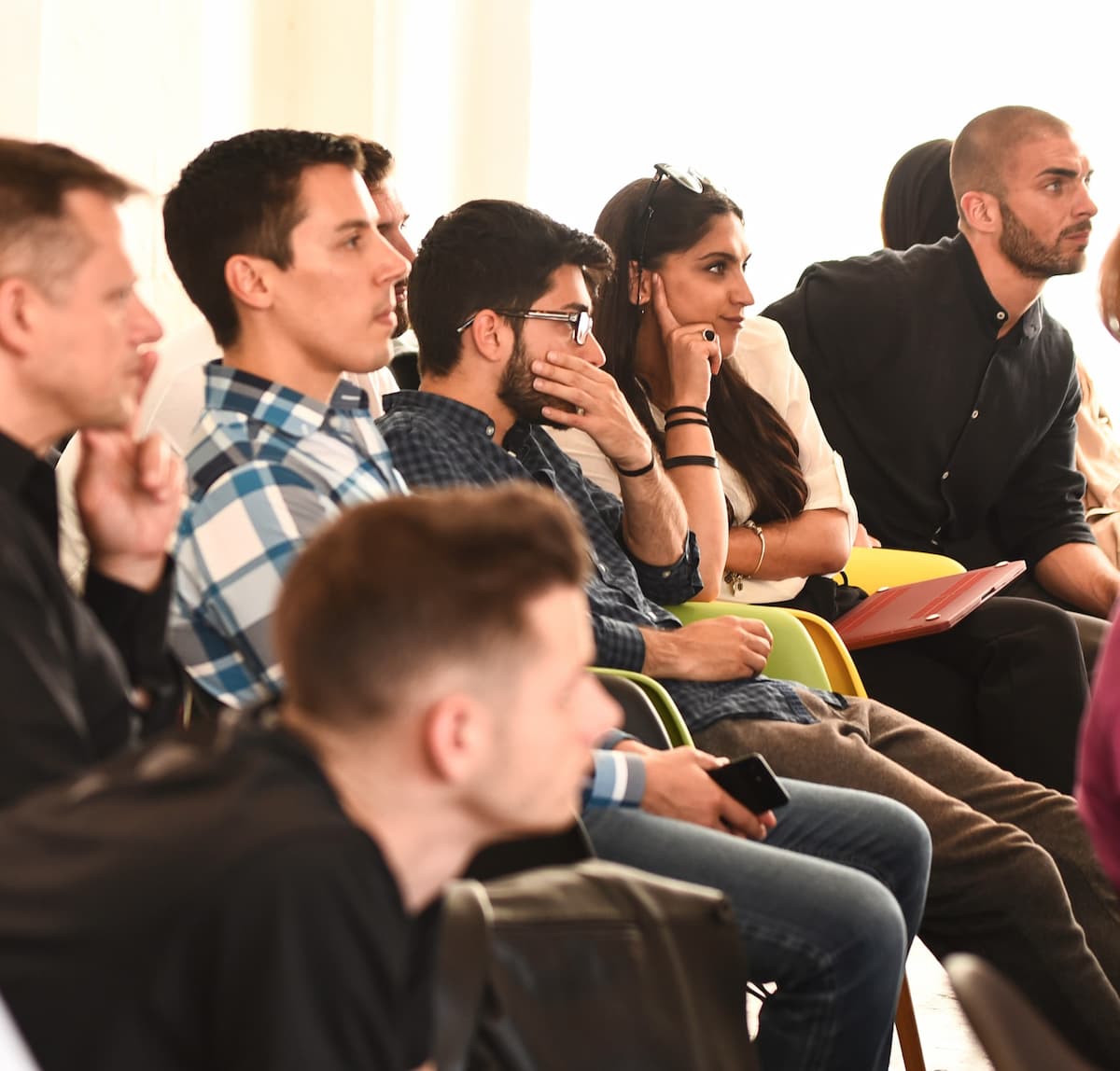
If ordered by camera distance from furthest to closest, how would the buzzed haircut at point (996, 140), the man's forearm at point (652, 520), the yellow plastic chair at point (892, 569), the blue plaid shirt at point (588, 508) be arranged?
the buzzed haircut at point (996, 140)
the yellow plastic chair at point (892, 569)
the man's forearm at point (652, 520)
the blue plaid shirt at point (588, 508)

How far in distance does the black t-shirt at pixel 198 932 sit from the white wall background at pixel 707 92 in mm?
3840

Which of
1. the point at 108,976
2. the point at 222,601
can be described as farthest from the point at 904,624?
the point at 108,976

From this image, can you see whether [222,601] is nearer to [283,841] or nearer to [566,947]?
[566,947]

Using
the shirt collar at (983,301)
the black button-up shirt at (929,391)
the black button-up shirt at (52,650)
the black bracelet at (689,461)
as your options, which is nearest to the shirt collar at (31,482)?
the black button-up shirt at (52,650)

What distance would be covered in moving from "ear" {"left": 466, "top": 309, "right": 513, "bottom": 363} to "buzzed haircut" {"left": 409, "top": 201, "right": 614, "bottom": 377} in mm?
16

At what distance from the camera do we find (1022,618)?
3076 millimetres

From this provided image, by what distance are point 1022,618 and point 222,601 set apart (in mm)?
1838

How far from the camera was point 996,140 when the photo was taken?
12.5 ft

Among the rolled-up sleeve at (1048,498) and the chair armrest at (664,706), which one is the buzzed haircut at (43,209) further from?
the rolled-up sleeve at (1048,498)

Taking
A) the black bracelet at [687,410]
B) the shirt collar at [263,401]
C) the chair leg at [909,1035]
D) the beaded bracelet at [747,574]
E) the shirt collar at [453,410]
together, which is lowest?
the chair leg at [909,1035]

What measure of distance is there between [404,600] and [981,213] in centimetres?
301

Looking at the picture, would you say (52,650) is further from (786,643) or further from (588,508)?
(786,643)

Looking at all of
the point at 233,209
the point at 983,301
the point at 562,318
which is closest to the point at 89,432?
the point at 233,209

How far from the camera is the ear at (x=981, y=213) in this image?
3736 millimetres
